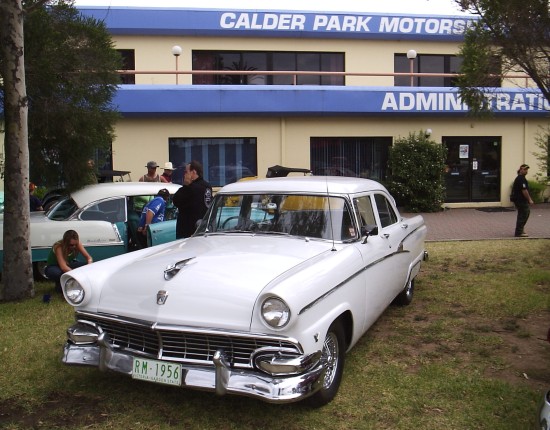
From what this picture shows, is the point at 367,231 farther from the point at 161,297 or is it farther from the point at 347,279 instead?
the point at 161,297

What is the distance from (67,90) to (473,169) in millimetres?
13672

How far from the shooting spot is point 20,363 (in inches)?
181

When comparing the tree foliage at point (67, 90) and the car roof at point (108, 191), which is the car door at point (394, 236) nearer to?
the car roof at point (108, 191)

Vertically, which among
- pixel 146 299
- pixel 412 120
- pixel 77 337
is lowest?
pixel 77 337

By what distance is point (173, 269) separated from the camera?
379 centimetres

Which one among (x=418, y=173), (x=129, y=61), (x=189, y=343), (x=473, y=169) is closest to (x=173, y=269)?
(x=189, y=343)

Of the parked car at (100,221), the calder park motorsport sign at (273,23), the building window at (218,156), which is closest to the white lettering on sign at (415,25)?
the calder park motorsport sign at (273,23)

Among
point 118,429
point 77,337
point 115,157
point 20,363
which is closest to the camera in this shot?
point 118,429

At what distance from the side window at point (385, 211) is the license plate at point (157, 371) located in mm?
2787

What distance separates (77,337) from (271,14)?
1568 centimetres

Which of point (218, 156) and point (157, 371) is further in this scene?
point (218, 156)

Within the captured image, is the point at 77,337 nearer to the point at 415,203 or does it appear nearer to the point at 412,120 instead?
the point at 415,203

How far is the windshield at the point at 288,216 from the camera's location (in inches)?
180

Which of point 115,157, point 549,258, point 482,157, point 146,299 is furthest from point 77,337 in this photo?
point 482,157
